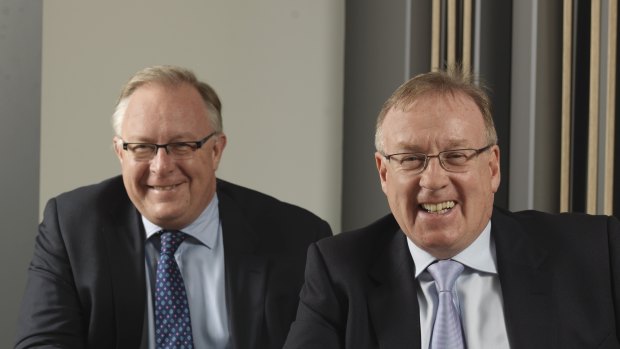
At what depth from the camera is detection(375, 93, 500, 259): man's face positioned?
2.04 m

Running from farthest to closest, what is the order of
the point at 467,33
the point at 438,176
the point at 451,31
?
the point at 451,31
the point at 467,33
the point at 438,176

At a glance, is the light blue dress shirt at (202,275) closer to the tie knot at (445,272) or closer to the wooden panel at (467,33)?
the tie knot at (445,272)

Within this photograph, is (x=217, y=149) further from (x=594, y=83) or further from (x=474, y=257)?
(x=594, y=83)

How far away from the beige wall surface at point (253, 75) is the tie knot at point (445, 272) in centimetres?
212

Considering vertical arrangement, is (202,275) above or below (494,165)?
below

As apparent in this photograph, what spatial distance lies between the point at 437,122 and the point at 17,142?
2.03 metres

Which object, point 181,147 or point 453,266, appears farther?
point 181,147

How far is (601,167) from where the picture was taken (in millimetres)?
3000

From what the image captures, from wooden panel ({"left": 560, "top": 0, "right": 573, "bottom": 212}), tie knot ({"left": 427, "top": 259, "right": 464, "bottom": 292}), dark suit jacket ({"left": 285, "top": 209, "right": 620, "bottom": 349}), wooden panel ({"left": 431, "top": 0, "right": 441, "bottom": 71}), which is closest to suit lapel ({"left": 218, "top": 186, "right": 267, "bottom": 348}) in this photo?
dark suit jacket ({"left": 285, "top": 209, "right": 620, "bottom": 349})

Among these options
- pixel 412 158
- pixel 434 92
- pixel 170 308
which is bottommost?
pixel 170 308

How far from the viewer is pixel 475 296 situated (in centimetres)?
211

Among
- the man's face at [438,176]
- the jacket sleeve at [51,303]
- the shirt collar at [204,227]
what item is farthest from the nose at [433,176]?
the jacket sleeve at [51,303]

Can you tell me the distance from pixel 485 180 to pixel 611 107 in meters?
1.02

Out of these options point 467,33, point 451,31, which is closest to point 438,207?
point 467,33
